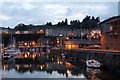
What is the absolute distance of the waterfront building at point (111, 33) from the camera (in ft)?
155

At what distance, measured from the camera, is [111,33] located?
49938 mm

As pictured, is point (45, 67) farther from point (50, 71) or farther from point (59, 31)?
point (59, 31)

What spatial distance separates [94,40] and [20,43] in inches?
2395

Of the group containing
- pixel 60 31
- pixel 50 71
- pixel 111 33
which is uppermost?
pixel 60 31

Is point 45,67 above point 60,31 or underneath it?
underneath

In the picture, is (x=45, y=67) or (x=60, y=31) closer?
(x=45, y=67)

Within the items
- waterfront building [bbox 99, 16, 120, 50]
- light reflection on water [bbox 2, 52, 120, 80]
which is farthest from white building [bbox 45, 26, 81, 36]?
light reflection on water [bbox 2, 52, 120, 80]

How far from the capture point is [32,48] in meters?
128

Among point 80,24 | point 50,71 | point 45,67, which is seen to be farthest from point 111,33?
point 80,24

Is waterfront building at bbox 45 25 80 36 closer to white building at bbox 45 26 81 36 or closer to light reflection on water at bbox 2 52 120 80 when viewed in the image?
white building at bbox 45 26 81 36

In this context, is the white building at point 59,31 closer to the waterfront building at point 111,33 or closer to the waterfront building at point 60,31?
the waterfront building at point 60,31

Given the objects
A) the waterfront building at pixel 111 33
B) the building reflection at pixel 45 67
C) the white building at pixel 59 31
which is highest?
the white building at pixel 59 31

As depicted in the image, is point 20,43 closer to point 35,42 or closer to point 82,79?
point 35,42

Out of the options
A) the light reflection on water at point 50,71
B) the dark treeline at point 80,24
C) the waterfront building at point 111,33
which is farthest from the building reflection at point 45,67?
the dark treeline at point 80,24
